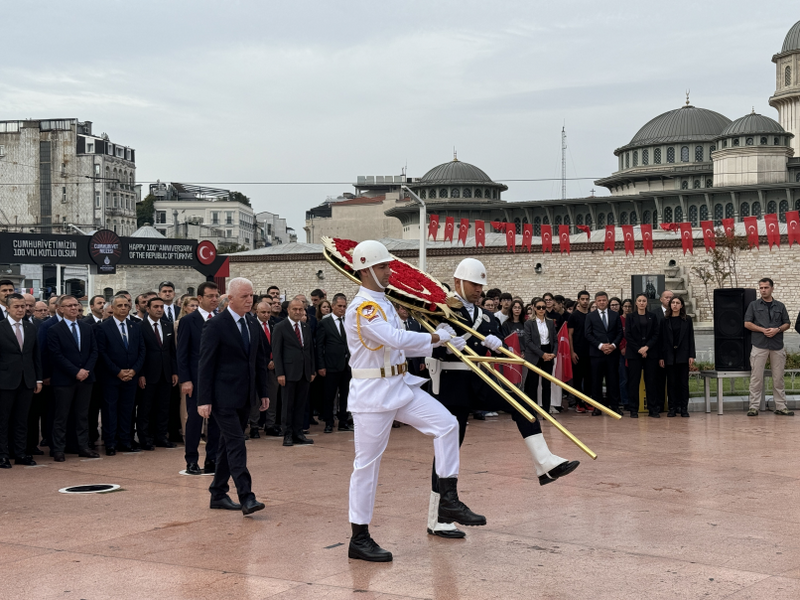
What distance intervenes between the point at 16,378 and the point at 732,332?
10.0 m

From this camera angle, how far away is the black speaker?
13.9 m

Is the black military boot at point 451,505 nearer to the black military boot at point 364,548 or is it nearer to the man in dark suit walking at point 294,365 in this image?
the black military boot at point 364,548

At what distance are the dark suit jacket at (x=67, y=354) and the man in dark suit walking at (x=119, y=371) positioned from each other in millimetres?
228

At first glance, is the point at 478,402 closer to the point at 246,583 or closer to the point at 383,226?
the point at 246,583

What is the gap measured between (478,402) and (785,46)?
6995cm

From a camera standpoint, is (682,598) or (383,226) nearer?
(682,598)

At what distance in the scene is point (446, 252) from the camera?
50906 mm

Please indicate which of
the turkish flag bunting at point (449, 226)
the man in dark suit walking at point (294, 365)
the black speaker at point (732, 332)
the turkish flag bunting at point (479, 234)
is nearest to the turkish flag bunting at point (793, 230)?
the turkish flag bunting at point (479, 234)

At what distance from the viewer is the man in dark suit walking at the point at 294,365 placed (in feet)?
35.8

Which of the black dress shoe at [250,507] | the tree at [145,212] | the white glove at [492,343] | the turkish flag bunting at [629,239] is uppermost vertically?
the tree at [145,212]

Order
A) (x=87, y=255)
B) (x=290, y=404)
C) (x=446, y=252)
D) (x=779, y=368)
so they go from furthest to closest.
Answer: (x=446, y=252)
(x=87, y=255)
(x=779, y=368)
(x=290, y=404)

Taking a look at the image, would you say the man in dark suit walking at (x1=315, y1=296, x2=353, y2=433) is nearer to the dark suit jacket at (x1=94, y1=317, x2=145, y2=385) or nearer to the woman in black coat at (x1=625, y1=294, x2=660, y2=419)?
the dark suit jacket at (x1=94, y1=317, x2=145, y2=385)

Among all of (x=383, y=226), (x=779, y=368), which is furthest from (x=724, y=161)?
(x=779, y=368)

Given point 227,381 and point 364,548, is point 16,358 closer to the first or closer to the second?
point 227,381
